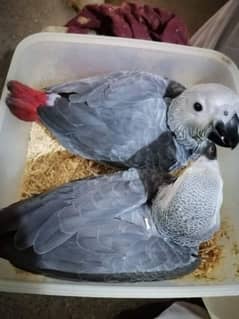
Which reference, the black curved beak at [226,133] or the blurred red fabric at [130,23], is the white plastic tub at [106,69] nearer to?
the blurred red fabric at [130,23]

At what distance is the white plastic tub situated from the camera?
2.80 ft

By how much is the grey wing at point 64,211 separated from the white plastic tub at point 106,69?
109 millimetres

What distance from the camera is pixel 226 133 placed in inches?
28.3

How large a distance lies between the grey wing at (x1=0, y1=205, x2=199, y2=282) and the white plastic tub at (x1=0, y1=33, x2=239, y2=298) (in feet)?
0.27

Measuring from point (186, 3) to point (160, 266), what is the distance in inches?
32.4

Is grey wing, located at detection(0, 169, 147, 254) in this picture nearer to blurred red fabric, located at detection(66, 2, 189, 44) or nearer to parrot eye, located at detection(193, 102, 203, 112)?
parrot eye, located at detection(193, 102, 203, 112)

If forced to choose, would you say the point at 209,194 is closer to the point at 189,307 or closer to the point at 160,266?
the point at 160,266

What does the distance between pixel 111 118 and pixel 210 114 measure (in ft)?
0.54

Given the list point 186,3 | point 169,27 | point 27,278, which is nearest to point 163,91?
point 169,27

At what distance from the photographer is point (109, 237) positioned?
715 mm

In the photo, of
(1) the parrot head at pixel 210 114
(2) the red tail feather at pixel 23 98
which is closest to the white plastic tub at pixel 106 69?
(2) the red tail feather at pixel 23 98

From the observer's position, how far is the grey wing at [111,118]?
82cm

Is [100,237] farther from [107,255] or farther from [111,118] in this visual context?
[111,118]

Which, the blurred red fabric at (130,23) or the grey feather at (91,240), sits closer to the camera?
the grey feather at (91,240)
